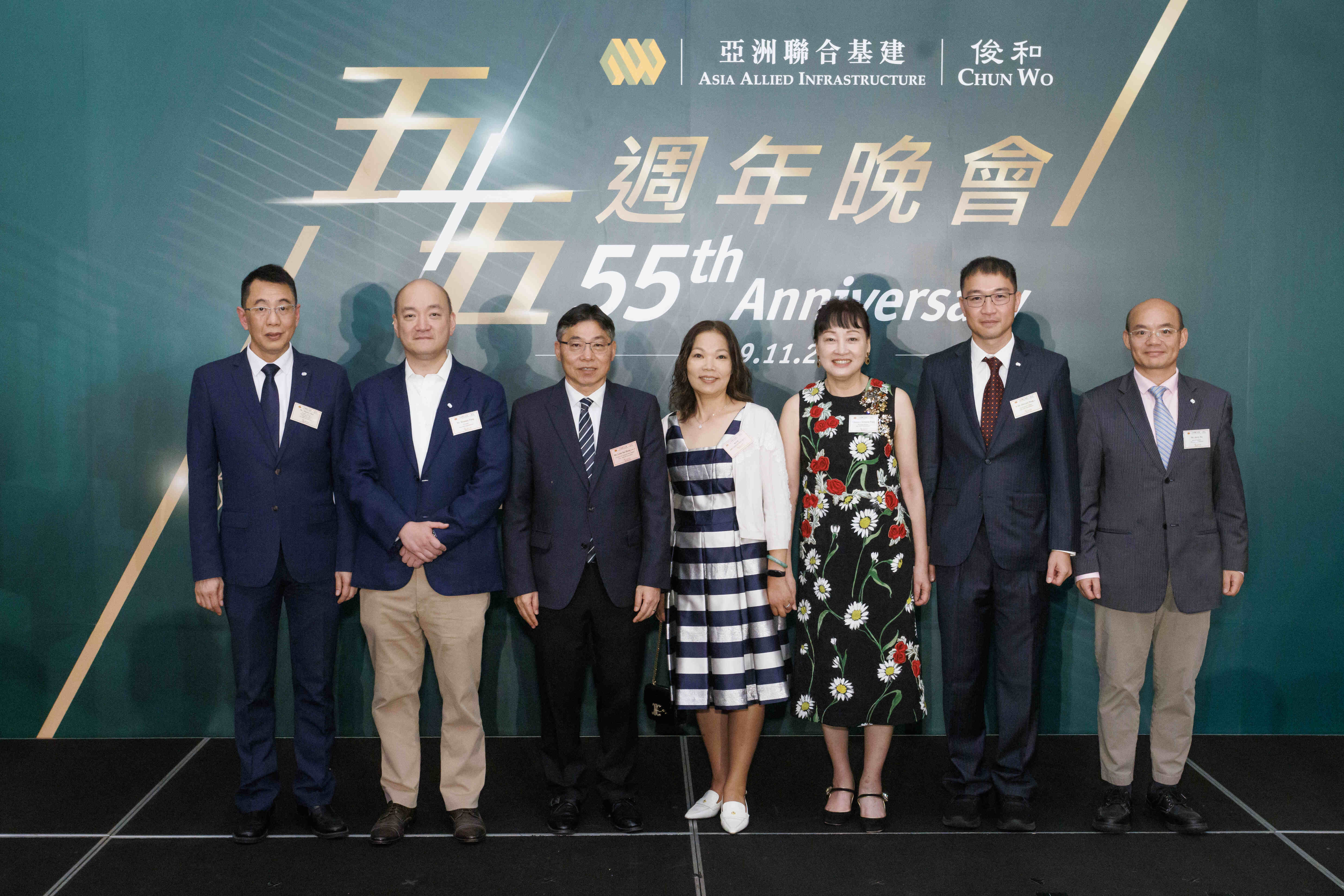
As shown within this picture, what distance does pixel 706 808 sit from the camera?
3.26 meters

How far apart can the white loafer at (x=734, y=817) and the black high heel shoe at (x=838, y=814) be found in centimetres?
28

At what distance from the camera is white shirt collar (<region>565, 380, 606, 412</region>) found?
3207mm

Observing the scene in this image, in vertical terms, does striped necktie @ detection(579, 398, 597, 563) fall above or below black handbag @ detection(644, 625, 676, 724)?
above

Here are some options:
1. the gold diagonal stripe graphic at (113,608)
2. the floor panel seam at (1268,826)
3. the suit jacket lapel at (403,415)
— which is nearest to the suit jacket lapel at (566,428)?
the suit jacket lapel at (403,415)

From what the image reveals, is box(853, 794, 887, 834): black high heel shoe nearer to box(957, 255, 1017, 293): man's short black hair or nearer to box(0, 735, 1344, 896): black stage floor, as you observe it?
box(0, 735, 1344, 896): black stage floor

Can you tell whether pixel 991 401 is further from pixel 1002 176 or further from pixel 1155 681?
pixel 1002 176

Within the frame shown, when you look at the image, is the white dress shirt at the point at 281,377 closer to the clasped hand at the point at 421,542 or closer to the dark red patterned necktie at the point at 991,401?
the clasped hand at the point at 421,542

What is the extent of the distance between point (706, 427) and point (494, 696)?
1767 millimetres

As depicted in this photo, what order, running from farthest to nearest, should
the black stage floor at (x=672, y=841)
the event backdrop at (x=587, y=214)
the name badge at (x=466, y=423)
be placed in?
the event backdrop at (x=587, y=214)
the name badge at (x=466, y=423)
the black stage floor at (x=672, y=841)

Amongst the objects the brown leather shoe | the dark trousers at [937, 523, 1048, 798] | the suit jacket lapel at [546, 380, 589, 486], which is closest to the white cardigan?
the suit jacket lapel at [546, 380, 589, 486]

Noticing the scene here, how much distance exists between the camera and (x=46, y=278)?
400 centimetres

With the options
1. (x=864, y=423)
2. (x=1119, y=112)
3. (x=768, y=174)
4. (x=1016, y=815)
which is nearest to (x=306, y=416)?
(x=864, y=423)

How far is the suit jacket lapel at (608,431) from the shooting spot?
10.3 ft

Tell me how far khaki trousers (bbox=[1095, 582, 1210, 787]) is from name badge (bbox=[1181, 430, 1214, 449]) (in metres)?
0.50
